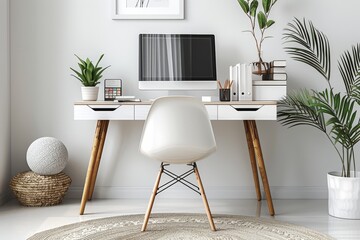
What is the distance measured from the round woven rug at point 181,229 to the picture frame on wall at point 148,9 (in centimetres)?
152

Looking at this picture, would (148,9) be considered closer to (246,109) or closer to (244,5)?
(244,5)

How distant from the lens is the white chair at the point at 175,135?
310 cm

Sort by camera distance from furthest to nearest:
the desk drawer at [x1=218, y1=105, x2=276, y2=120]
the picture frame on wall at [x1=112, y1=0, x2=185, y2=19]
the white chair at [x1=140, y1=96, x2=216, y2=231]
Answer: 1. the picture frame on wall at [x1=112, y1=0, x2=185, y2=19]
2. the desk drawer at [x1=218, y1=105, x2=276, y2=120]
3. the white chair at [x1=140, y1=96, x2=216, y2=231]

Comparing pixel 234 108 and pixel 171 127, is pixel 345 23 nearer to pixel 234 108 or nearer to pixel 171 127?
pixel 234 108

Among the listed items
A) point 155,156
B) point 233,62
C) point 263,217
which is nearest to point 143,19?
point 233,62

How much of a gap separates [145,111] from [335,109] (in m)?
1.22

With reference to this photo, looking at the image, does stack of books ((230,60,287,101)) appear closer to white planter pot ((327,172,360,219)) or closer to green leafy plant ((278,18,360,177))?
green leafy plant ((278,18,360,177))

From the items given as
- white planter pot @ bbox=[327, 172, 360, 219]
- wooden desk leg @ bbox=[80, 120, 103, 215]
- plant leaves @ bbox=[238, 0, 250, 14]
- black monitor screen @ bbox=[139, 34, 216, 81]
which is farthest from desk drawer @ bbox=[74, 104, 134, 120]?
white planter pot @ bbox=[327, 172, 360, 219]

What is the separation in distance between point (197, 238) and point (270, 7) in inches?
74.6

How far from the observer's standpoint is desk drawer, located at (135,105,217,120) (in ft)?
11.6

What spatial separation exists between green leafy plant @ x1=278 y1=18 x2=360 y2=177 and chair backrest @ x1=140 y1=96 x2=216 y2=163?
76cm

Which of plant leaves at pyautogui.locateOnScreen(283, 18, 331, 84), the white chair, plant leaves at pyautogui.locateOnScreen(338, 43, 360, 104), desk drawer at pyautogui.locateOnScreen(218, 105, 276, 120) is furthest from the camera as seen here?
plant leaves at pyautogui.locateOnScreen(283, 18, 331, 84)

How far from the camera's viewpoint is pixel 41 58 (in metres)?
4.07

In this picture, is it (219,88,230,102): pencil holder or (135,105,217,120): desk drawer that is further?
(219,88,230,102): pencil holder
